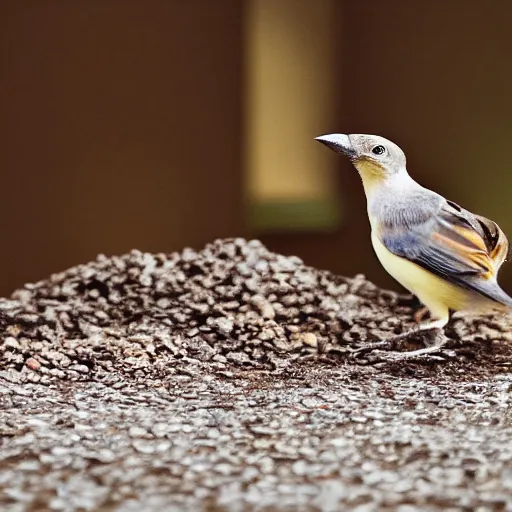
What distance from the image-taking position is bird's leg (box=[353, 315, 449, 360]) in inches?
76.3

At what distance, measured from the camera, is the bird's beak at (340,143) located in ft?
6.31

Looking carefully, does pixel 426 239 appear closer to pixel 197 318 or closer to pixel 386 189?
pixel 386 189

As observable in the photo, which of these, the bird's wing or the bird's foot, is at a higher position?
the bird's wing

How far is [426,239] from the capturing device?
6.12ft

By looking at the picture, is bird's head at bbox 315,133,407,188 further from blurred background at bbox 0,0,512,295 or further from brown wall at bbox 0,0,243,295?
brown wall at bbox 0,0,243,295

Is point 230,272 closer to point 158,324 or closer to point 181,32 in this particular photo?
point 158,324

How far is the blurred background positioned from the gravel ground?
0.49 ft

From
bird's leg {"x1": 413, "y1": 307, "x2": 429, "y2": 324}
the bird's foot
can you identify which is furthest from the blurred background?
the bird's foot

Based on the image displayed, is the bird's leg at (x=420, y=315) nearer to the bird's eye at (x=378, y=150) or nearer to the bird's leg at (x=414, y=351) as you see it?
the bird's leg at (x=414, y=351)

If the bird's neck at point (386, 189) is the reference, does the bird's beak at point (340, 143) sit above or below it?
above

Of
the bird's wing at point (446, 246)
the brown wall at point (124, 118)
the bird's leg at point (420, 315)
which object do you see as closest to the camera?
the bird's wing at point (446, 246)

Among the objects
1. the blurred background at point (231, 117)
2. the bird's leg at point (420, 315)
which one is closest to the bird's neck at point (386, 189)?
the blurred background at point (231, 117)

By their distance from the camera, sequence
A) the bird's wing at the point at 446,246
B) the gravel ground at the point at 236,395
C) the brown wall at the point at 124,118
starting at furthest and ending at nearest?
the brown wall at the point at 124,118
the bird's wing at the point at 446,246
the gravel ground at the point at 236,395

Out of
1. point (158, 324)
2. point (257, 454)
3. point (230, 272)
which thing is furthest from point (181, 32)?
point (257, 454)
